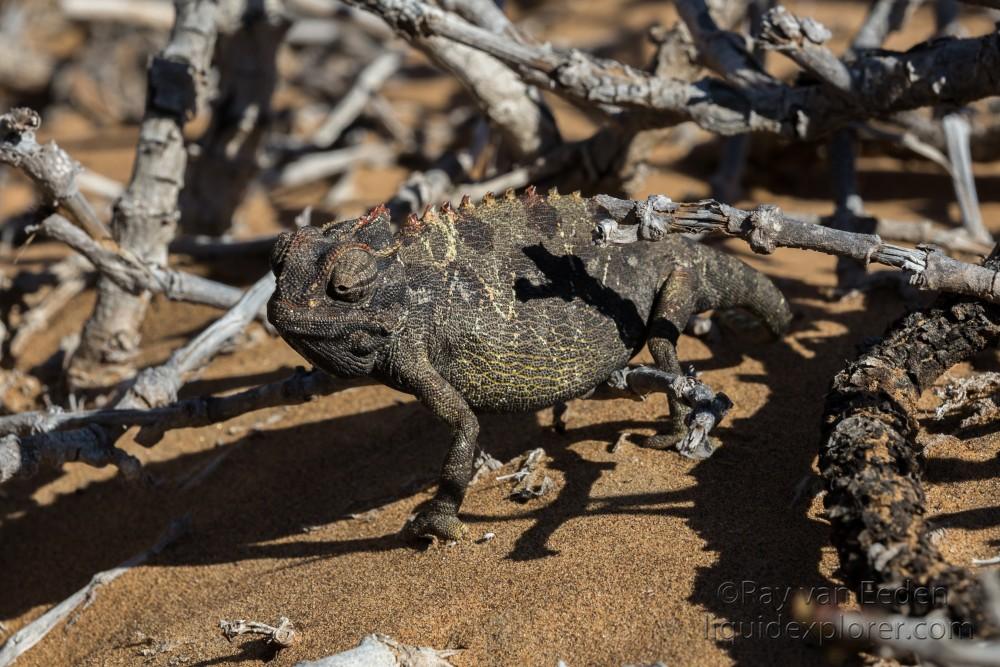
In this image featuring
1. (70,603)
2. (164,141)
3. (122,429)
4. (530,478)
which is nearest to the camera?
(530,478)

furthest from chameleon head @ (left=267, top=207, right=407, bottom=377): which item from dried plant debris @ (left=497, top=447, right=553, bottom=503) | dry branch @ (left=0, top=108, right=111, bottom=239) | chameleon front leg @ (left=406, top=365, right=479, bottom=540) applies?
dry branch @ (left=0, top=108, right=111, bottom=239)

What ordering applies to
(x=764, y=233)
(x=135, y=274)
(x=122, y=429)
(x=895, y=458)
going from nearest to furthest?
(x=895, y=458), (x=764, y=233), (x=122, y=429), (x=135, y=274)

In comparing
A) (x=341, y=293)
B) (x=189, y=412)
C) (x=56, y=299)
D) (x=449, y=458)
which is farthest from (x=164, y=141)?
(x=449, y=458)

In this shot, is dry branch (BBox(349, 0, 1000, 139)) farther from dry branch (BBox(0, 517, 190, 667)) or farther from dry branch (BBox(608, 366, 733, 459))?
dry branch (BBox(0, 517, 190, 667))

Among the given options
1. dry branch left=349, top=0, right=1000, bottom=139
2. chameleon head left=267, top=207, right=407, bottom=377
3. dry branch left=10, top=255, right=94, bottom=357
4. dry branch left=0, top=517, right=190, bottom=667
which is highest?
dry branch left=349, top=0, right=1000, bottom=139

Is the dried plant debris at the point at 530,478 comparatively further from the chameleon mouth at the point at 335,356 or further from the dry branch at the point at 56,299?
the dry branch at the point at 56,299

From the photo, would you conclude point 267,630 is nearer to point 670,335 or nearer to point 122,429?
point 122,429

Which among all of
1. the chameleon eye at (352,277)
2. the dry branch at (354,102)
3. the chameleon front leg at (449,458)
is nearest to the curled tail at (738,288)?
the chameleon front leg at (449,458)
